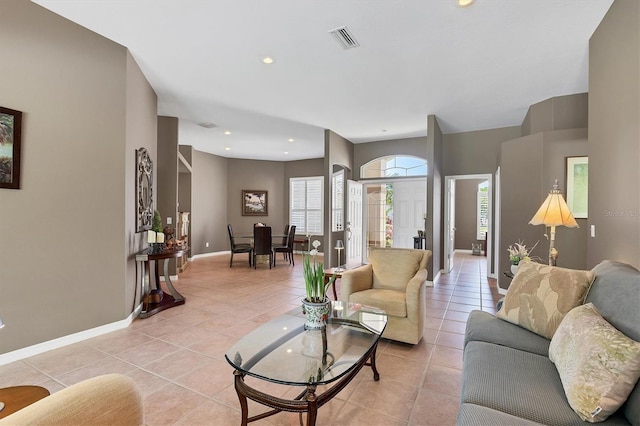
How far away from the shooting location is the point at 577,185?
13.6ft

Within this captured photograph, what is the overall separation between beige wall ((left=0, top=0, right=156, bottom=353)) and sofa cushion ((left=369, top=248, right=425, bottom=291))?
2801 mm

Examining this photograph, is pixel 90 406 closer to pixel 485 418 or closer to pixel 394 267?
pixel 485 418

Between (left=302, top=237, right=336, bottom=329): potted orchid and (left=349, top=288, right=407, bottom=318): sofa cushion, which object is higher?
(left=302, top=237, right=336, bottom=329): potted orchid

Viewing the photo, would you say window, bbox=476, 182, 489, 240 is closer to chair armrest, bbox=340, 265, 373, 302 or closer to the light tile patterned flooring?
the light tile patterned flooring

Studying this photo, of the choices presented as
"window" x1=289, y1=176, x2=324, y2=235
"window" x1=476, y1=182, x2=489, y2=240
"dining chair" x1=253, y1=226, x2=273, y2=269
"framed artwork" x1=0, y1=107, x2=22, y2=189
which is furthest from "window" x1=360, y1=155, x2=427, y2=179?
"framed artwork" x1=0, y1=107, x2=22, y2=189

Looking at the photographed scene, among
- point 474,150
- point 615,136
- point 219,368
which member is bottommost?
point 219,368

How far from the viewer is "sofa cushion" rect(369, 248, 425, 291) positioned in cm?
335

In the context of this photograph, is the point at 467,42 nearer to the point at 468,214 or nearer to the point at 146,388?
the point at 146,388

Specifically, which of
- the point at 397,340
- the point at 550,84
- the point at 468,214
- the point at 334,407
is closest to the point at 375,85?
the point at 550,84

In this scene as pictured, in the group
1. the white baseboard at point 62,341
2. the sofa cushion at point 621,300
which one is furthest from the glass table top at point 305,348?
the white baseboard at point 62,341

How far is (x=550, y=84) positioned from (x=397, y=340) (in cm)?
392

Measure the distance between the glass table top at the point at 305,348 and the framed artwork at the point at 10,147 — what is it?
8.06 feet

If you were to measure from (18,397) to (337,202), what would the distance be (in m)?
6.01

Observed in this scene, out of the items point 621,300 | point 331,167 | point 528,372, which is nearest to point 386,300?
point 528,372
